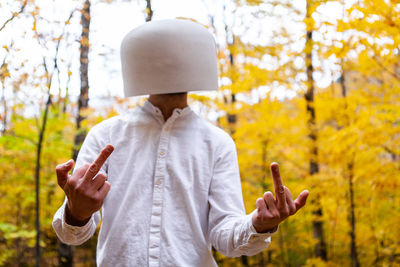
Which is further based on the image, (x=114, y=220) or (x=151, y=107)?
(x=151, y=107)

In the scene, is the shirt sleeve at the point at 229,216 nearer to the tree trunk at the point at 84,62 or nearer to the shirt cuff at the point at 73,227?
the shirt cuff at the point at 73,227

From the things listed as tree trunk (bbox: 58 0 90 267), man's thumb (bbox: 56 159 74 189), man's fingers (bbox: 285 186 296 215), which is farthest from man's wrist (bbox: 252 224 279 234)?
tree trunk (bbox: 58 0 90 267)

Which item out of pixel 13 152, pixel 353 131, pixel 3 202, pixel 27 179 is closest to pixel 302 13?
pixel 353 131

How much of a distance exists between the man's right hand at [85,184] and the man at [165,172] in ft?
0.48

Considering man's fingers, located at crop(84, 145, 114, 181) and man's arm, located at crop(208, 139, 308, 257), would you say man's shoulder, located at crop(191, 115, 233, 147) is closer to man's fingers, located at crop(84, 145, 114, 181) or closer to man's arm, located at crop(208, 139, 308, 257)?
man's arm, located at crop(208, 139, 308, 257)

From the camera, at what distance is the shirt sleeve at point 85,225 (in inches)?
46.5

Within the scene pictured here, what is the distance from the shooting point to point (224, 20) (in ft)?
20.7

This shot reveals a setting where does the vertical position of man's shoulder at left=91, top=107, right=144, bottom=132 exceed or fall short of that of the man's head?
it falls short

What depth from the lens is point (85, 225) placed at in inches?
46.8

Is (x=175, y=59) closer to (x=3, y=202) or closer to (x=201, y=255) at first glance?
(x=201, y=255)

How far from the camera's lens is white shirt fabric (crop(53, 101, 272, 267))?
1.29 metres

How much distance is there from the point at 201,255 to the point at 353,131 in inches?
93.0

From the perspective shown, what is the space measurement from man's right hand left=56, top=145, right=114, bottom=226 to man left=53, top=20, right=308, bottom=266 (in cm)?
15

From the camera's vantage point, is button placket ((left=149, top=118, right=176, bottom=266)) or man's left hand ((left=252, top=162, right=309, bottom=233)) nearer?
man's left hand ((left=252, top=162, right=309, bottom=233))
